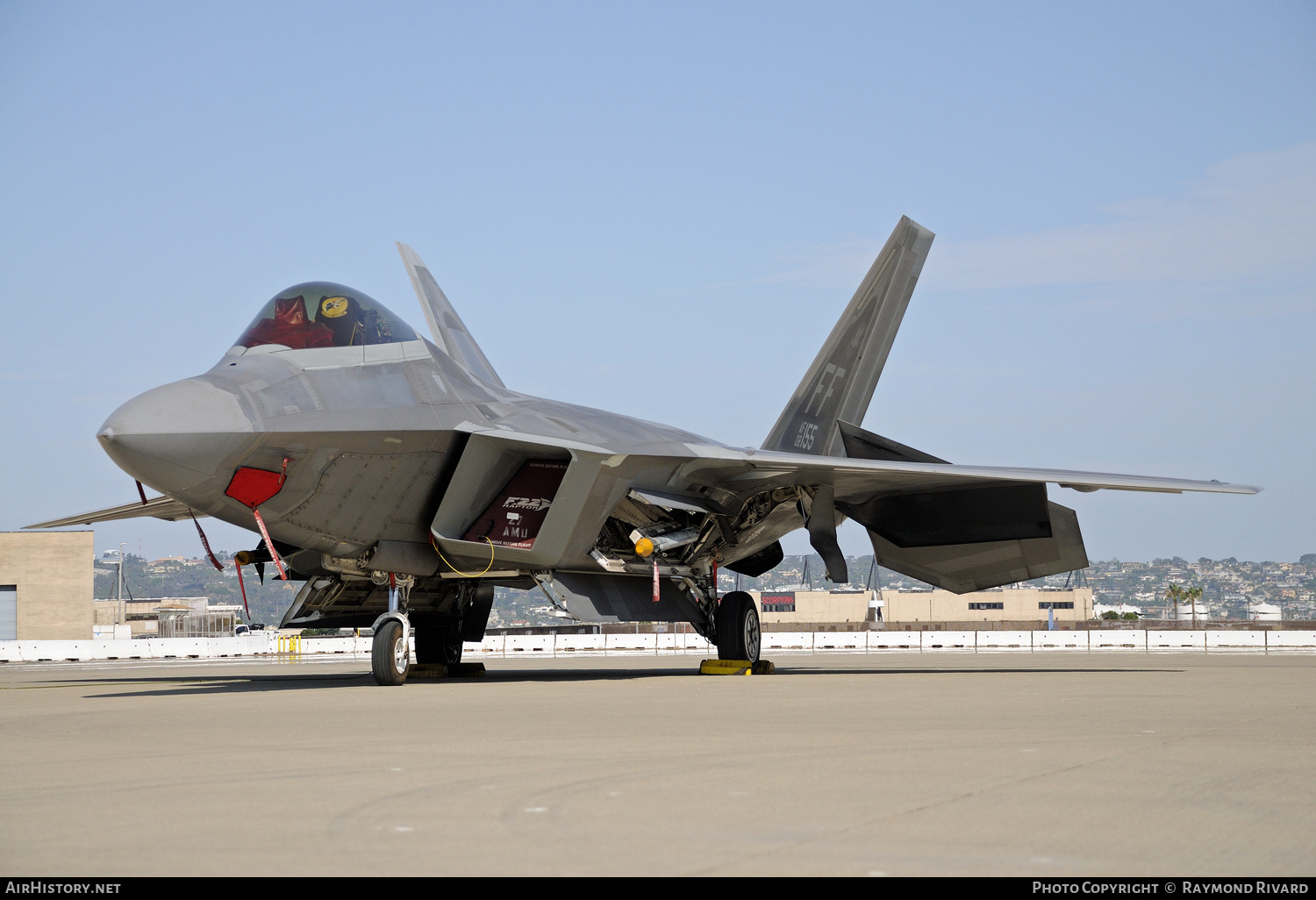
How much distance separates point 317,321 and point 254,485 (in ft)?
5.75

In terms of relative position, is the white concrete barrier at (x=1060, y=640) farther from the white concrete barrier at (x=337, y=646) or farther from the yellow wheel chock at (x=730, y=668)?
the yellow wheel chock at (x=730, y=668)

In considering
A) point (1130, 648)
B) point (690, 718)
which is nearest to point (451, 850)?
point (690, 718)

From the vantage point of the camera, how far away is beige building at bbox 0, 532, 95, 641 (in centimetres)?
4622

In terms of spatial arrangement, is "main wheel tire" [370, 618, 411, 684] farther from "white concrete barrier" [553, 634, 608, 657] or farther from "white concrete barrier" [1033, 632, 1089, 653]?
"white concrete barrier" [1033, 632, 1089, 653]

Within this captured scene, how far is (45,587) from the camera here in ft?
153

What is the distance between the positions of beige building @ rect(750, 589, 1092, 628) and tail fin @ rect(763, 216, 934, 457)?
3215 inches

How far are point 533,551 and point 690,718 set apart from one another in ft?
16.6

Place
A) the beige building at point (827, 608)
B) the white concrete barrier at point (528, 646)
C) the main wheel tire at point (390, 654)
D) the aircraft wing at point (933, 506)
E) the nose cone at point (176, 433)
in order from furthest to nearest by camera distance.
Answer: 1. the beige building at point (827, 608)
2. the white concrete barrier at point (528, 646)
3. the aircraft wing at point (933, 506)
4. the main wheel tire at point (390, 654)
5. the nose cone at point (176, 433)

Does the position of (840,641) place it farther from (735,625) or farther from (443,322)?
(443,322)

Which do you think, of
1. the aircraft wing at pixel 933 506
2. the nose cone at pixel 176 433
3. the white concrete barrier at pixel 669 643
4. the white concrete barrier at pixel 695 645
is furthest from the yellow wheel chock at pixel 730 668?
the white concrete barrier at pixel 669 643

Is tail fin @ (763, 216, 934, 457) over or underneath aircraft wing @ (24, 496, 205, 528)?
over

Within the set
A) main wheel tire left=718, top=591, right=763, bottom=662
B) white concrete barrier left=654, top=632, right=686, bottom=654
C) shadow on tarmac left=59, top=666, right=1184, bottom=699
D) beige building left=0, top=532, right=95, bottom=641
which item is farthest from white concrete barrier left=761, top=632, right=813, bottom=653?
beige building left=0, top=532, right=95, bottom=641

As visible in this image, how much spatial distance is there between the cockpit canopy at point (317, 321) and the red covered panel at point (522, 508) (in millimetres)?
1965

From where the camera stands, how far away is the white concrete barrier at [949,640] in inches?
1261
